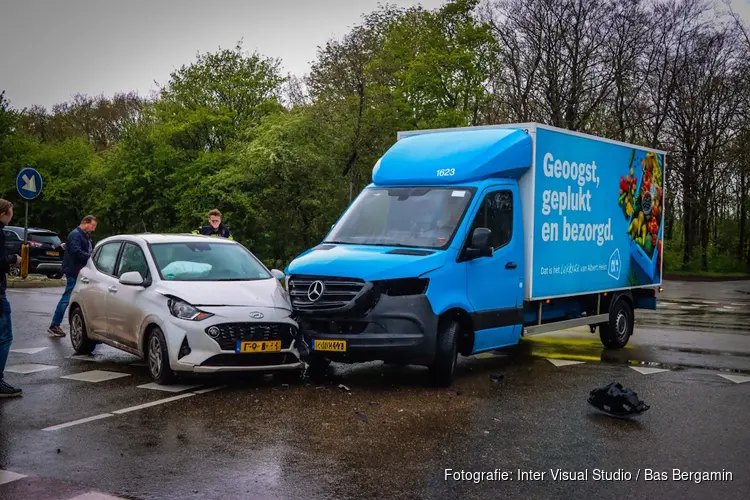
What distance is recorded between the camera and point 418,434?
7188mm

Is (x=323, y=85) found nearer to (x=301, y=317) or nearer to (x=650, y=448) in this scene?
(x=301, y=317)

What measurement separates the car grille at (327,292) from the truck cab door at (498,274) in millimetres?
1412

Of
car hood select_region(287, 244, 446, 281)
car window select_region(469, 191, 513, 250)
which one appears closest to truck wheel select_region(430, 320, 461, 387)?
car hood select_region(287, 244, 446, 281)

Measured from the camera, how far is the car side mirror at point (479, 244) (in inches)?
373

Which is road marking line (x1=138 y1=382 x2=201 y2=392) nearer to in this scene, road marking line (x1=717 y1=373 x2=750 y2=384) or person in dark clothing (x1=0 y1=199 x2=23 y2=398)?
person in dark clothing (x1=0 y1=199 x2=23 y2=398)

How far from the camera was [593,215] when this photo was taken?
12.3 metres

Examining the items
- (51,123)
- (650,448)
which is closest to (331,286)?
(650,448)

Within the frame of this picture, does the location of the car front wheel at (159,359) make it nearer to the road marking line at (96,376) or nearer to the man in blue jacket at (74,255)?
the road marking line at (96,376)

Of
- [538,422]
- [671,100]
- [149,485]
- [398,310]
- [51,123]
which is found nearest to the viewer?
[149,485]

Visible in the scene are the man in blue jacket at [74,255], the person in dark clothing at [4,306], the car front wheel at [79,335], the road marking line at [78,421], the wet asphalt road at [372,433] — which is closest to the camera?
the wet asphalt road at [372,433]

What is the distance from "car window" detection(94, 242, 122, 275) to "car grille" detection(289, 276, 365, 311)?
2.87m

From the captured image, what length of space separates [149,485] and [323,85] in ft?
115

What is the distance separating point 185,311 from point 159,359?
0.65 m

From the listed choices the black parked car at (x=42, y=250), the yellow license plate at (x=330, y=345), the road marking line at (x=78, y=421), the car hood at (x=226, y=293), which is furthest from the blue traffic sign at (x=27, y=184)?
the road marking line at (x=78, y=421)
